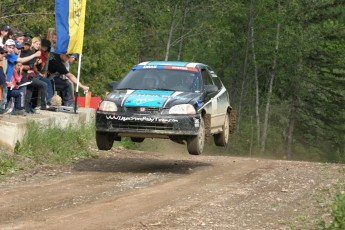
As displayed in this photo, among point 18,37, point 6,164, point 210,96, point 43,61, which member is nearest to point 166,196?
point 6,164

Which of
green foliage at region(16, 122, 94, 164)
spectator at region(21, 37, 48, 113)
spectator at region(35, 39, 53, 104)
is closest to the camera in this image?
green foliage at region(16, 122, 94, 164)

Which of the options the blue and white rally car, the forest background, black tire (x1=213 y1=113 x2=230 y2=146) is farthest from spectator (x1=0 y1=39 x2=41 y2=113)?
the forest background

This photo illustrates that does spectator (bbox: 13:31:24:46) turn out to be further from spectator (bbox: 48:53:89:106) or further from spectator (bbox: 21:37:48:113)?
spectator (bbox: 48:53:89:106)

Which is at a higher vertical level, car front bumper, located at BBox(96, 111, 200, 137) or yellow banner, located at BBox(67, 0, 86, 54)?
yellow banner, located at BBox(67, 0, 86, 54)

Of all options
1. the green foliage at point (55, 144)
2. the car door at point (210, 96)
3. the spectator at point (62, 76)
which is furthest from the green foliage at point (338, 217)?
the spectator at point (62, 76)

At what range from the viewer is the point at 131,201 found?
455 inches

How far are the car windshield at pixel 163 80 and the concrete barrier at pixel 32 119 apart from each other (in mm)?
1963

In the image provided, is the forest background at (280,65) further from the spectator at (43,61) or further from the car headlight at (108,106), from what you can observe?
the car headlight at (108,106)

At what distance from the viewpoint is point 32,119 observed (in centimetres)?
1692

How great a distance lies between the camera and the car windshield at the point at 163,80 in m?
16.1

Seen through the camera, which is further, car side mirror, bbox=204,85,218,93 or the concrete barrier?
car side mirror, bbox=204,85,218,93

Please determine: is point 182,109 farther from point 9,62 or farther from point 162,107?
point 9,62

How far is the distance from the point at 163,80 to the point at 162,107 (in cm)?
134

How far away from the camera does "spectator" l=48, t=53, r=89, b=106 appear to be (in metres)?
19.7
